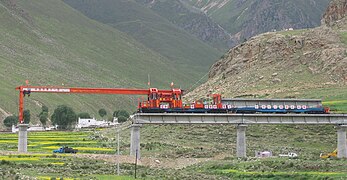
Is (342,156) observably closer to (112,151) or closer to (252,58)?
(112,151)

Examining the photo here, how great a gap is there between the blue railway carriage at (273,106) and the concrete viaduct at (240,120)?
7.06 feet

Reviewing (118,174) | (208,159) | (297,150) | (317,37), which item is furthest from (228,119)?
(317,37)

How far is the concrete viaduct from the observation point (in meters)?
107

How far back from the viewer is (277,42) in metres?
180

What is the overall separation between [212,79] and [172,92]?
82.9 metres

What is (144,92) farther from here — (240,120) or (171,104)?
(240,120)

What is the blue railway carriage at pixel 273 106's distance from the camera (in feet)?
377

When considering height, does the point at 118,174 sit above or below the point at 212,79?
below

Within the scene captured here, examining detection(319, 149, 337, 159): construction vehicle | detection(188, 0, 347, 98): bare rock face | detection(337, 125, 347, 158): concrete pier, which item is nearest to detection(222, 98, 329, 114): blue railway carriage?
detection(337, 125, 347, 158): concrete pier

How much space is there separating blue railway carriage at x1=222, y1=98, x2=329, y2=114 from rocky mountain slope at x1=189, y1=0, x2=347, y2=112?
29.7 m

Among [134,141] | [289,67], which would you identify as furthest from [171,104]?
[289,67]

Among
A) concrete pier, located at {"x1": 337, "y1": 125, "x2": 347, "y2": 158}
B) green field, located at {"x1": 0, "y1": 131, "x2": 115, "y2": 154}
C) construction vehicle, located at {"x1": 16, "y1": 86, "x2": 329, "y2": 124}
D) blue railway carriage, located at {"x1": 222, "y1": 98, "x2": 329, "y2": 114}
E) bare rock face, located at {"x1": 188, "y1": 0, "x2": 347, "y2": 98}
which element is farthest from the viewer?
bare rock face, located at {"x1": 188, "y1": 0, "x2": 347, "y2": 98}

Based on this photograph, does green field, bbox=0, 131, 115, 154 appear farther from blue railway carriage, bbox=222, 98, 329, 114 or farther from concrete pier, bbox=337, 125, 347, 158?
concrete pier, bbox=337, 125, 347, 158

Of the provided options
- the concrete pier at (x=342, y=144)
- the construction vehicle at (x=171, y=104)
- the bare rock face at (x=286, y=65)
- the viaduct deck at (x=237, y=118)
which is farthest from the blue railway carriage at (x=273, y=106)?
the bare rock face at (x=286, y=65)
